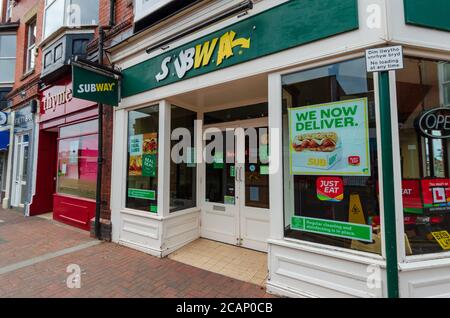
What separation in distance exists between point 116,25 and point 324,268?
5985 millimetres

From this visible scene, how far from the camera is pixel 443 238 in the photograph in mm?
2742

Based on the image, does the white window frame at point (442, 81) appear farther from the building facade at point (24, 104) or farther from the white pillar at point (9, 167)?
the white pillar at point (9, 167)

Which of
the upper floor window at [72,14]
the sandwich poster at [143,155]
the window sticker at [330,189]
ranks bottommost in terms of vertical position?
the window sticker at [330,189]

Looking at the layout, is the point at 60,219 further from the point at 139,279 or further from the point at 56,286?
the point at 139,279

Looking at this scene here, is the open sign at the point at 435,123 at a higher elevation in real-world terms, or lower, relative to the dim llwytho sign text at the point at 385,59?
lower

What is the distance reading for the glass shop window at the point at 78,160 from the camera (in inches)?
233

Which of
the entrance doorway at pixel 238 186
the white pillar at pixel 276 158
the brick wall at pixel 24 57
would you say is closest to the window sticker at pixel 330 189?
the white pillar at pixel 276 158

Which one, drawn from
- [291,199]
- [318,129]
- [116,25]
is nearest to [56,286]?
[291,199]

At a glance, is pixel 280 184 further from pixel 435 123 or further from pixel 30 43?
pixel 30 43

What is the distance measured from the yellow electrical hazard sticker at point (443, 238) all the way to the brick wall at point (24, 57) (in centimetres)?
1041

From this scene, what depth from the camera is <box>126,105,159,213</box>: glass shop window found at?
456 cm

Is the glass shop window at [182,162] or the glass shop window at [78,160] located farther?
the glass shop window at [78,160]

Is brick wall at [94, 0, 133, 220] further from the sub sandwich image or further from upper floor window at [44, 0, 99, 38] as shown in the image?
the sub sandwich image

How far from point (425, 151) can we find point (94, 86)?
17.7ft
